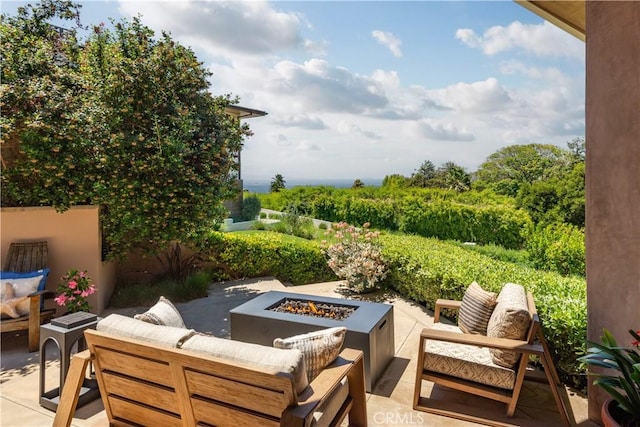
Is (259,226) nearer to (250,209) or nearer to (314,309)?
(250,209)

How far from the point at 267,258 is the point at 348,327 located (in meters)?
4.22

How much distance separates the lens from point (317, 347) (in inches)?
87.2

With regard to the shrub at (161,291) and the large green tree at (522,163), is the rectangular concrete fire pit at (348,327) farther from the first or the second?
the large green tree at (522,163)

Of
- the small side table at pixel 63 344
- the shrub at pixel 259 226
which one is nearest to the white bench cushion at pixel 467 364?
the small side table at pixel 63 344

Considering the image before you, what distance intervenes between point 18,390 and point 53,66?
169 inches

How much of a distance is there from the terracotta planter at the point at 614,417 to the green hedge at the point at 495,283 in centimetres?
39

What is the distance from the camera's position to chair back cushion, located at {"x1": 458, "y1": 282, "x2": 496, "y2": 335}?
10.6 ft

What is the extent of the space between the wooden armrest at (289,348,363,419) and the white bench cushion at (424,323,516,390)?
3.18ft

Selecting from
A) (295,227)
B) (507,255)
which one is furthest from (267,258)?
(507,255)

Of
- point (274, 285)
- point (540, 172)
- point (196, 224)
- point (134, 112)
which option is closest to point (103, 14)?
point (134, 112)

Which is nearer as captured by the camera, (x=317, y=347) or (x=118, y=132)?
(x=317, y=347)

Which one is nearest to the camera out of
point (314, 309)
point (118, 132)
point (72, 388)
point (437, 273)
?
point (72, 388)

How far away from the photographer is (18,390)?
3.32 metres

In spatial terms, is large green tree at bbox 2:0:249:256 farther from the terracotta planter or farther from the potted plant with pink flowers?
the terracotta planter
